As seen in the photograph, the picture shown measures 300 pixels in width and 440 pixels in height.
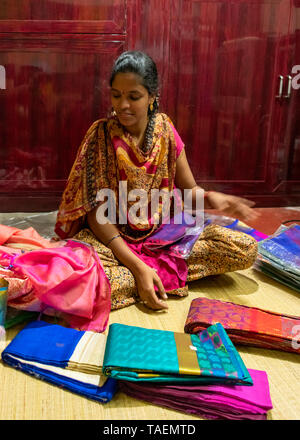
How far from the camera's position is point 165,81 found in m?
2.87

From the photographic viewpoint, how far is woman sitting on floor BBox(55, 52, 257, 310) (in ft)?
5.65

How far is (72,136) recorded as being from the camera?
285 centimetres

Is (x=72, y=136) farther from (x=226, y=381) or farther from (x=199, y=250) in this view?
(x=226, y=381)

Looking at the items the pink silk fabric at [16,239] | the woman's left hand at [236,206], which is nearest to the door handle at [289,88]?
the woman's left hand at [236,206]

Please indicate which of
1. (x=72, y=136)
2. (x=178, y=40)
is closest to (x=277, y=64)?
(x=178, y=40)

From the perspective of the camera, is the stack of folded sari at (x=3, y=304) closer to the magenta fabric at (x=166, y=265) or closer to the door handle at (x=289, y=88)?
the magenta fabric at (x=166, y=265)

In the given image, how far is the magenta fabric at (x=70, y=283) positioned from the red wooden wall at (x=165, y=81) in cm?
136

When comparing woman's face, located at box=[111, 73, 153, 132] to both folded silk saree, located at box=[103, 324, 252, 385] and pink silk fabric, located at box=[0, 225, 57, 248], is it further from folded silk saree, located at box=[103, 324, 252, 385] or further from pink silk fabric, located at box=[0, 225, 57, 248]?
folded silk saree, located at box=[103, 324, 252, 385]

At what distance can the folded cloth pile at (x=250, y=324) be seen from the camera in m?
1.47

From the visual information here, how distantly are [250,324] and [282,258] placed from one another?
53cm

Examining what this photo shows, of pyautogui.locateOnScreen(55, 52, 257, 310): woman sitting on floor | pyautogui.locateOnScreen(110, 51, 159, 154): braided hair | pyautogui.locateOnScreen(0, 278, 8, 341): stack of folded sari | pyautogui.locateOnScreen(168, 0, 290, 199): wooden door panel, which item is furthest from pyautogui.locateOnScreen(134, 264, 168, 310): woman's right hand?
pyautogui.locateOnScreen(168, 0, 290, 199): wooden door panel

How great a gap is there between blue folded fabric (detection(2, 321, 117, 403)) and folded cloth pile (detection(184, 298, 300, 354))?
38 cm

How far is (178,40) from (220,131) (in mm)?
622

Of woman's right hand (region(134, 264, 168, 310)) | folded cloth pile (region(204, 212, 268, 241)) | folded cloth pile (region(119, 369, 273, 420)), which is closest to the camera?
folded cloth pile (region(119, 369, 273, 420))
